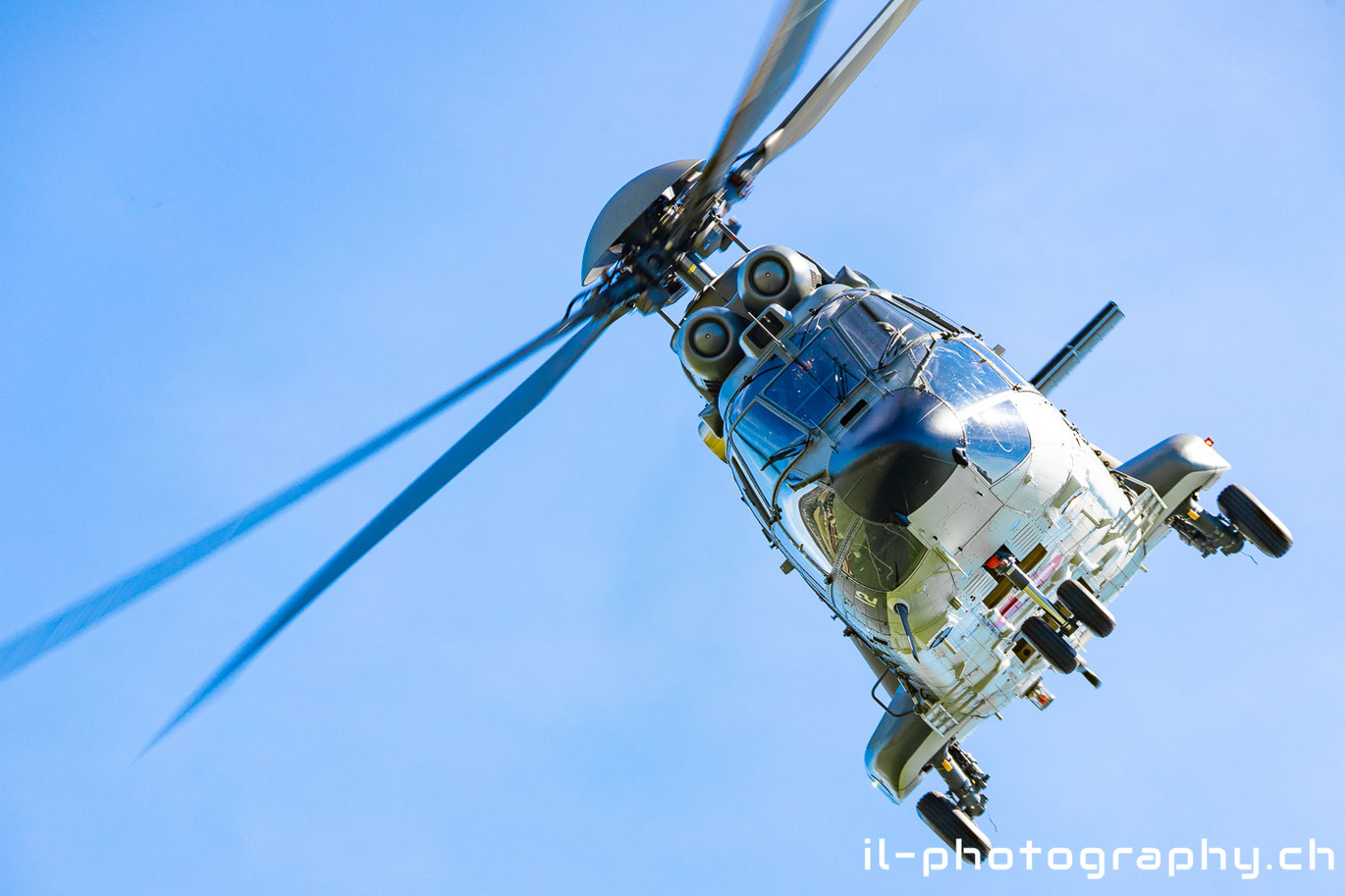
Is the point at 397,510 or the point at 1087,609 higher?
the point at 397,510

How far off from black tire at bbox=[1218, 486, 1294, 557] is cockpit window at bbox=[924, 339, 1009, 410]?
3.91m

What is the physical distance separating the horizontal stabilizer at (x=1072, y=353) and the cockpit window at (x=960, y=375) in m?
2.29

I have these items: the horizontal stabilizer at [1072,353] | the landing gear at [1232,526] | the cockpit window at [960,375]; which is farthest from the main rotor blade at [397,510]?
the landing gear at [1232,526]

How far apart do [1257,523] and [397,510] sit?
11558mm

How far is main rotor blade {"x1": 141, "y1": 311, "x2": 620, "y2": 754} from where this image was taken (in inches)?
401

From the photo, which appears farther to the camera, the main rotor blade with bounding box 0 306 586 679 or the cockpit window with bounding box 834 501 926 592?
the cockpit window with bounding box 834 501 926 592

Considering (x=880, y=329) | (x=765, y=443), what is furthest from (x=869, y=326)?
(x=765, y=443)

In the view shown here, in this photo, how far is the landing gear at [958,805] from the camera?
14.5m

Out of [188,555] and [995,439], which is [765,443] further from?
[188,555]

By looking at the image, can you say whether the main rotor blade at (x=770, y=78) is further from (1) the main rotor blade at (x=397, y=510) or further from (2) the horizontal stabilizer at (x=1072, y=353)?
(2) the horizontal stabilizer at (x=1072, y=353)

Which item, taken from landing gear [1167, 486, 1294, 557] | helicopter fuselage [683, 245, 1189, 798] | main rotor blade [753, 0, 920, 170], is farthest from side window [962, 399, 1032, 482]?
main rotor blade [753, 0, 920, 170]

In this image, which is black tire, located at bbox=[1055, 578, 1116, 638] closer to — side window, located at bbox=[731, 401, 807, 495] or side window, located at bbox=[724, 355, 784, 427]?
side window, located at bbox=[731, 401, 807, 495]

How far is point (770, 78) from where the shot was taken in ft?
38.1

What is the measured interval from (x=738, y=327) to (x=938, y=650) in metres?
5.43
